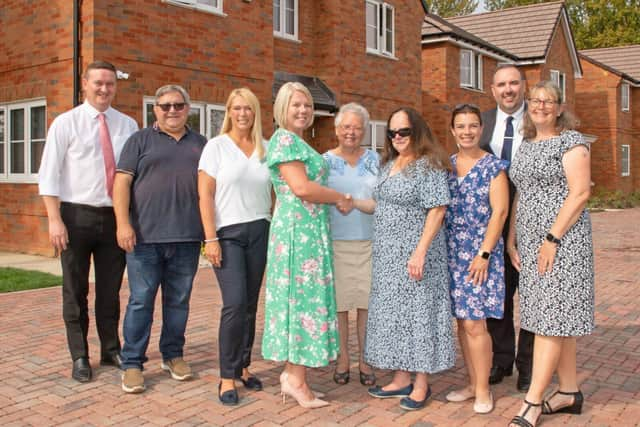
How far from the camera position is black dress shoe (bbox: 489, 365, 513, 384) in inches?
192

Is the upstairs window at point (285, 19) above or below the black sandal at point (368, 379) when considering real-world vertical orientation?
above

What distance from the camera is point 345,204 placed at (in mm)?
4270

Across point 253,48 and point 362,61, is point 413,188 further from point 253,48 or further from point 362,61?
point 362,61

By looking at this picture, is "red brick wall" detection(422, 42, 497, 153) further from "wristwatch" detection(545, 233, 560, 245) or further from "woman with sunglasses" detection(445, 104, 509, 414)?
"wristwatch" detection(545, 233, 560, 245)

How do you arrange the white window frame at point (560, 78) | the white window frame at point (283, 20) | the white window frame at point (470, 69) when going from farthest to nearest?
1. the white window frame at point (560, 78)
2. the white window frame at point (470, 69)
3. the white window frame at point (283, 20)

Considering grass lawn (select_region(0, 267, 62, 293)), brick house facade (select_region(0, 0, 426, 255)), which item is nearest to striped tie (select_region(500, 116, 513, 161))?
grass lawn (select_region(0, 267, 62, 293))

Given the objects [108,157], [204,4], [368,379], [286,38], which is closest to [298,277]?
[368,379]

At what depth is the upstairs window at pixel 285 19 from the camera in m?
14.5

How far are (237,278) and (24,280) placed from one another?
5.61 m

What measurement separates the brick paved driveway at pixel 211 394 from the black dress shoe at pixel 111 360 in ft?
0.29

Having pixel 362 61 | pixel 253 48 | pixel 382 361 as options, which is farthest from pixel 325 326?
pixel 362 61

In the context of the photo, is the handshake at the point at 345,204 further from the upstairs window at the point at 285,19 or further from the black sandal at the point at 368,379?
the upstairs window at the point at 285,19

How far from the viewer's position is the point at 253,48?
41.6 feet

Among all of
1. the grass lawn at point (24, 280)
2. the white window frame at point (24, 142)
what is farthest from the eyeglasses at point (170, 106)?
the white window frame at point (24, 142)
